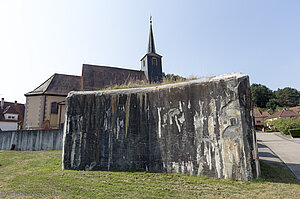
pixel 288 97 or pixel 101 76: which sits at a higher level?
pixel 288 97

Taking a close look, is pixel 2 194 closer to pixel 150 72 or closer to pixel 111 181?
pixel 111 181

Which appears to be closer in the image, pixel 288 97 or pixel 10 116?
pixel 10 116

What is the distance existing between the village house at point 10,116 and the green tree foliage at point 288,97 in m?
76.4

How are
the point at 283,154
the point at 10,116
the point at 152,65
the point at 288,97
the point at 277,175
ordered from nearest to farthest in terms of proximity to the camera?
the point at 277,175
the point at 283,154
the point at 152,65
the point at 10,116
the point at 288,97

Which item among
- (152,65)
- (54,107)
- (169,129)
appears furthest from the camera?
(152,65)

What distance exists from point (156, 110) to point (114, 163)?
90.1 inches

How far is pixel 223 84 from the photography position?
5.39m

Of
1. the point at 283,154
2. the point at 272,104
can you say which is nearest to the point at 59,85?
the point at 283,154

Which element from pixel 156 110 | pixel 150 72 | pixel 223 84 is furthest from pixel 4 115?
pixel 223 84

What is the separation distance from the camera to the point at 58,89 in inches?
905

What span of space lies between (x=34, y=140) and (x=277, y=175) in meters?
14.2

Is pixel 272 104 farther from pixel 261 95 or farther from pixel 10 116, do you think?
pixel 10 116

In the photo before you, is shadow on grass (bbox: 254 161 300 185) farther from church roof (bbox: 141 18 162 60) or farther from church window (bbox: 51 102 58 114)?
church roof (bbox: 141 18 162 60)

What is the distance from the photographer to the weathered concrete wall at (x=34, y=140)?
12859mm
